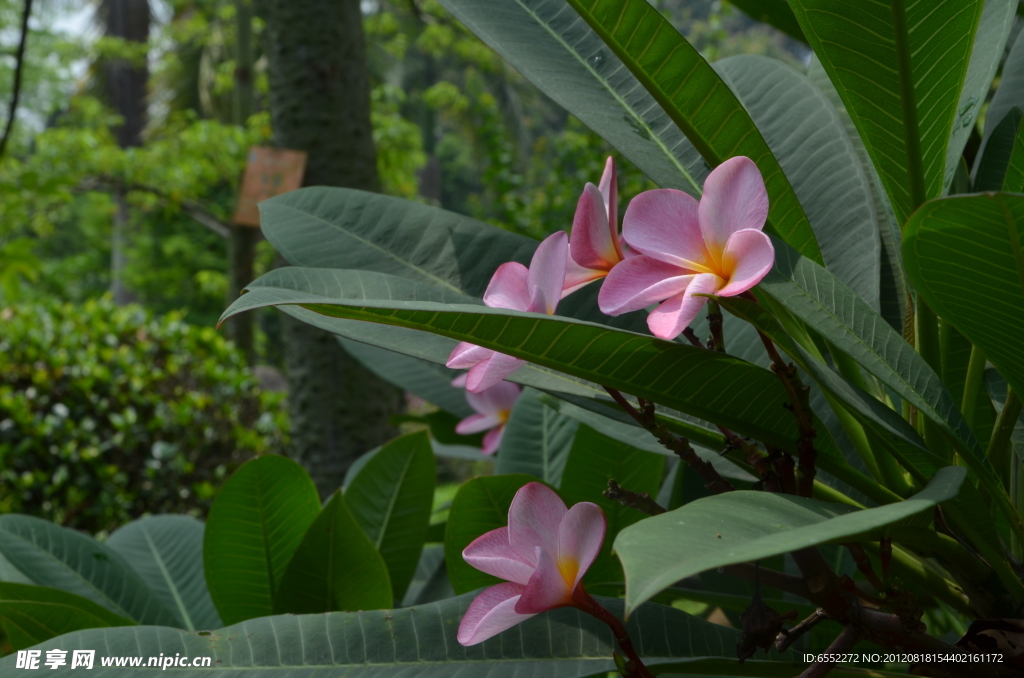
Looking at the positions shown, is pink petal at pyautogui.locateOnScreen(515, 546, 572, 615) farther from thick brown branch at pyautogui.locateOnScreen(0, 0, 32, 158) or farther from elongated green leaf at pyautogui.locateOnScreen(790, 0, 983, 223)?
thick brown branch at pyautogui.locateOnScreen(0, 0, 32, 158)

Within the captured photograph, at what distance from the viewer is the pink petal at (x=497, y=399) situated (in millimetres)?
842

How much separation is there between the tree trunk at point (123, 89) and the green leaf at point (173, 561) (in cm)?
1092

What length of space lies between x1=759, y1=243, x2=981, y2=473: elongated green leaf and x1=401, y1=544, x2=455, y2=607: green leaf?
0.47m

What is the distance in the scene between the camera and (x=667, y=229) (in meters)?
0.41

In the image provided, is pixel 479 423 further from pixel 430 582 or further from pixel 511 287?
pixel 511 287

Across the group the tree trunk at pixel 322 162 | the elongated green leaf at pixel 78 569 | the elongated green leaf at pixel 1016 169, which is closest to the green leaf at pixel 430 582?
the elongated green leaf at pixel 78 569

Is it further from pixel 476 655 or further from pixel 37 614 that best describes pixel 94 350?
pixel 476 655

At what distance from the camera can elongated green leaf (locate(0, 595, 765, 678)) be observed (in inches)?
17.8

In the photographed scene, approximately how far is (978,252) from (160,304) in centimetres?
1436

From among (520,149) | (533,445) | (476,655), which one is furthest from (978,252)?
(520,149)

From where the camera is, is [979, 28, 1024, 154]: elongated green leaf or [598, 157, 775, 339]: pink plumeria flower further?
[979, 28, 1024, 154]: elongated green leaf

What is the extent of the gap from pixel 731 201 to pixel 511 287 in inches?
5.5

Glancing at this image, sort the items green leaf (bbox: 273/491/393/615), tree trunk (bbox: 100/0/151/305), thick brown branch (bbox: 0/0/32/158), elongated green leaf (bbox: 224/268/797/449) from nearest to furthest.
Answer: elongated green leaf (bbox: 224/268/797/449) → green leaf (bbox: 273/491/393/615) → thick brown branch (bbox: 0/0/32/158) → tree trunk (bbox: 100/0/151/305)

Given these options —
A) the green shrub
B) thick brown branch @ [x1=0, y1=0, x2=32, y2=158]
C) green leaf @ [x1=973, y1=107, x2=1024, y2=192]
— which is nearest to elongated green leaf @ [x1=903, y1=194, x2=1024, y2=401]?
green leaf @ [x1=973, y1=107, x2=1024, y2=192]
